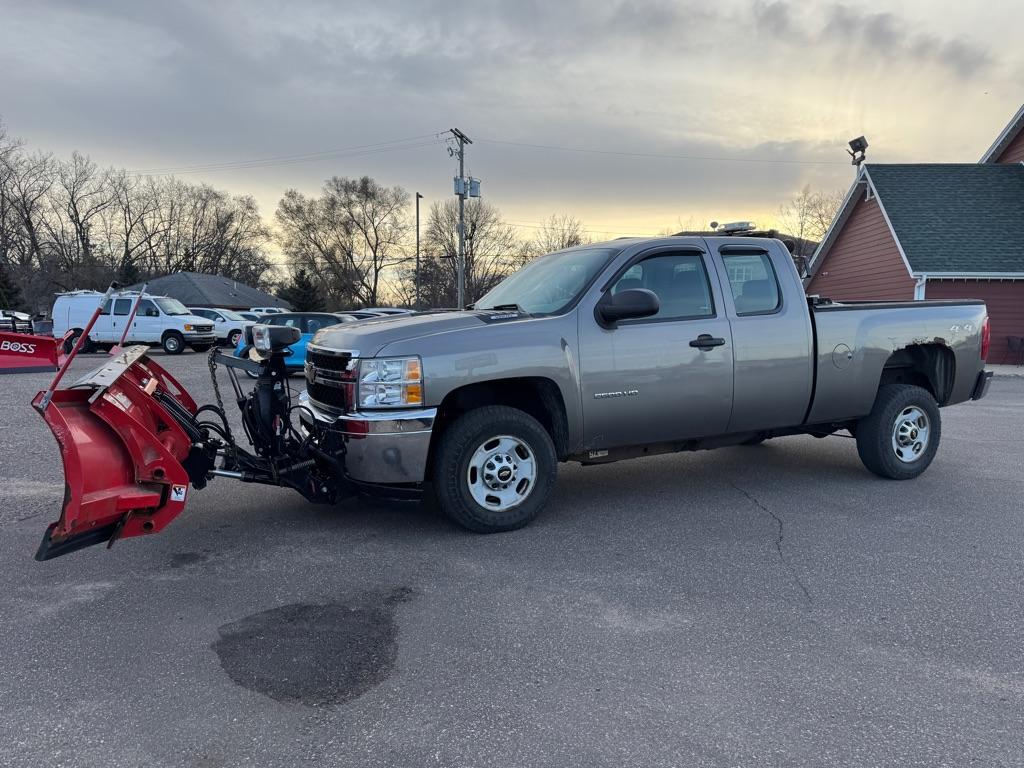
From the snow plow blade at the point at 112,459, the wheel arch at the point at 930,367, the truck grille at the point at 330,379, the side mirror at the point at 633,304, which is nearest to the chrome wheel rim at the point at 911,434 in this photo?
the wheel arch at the point at 930,367

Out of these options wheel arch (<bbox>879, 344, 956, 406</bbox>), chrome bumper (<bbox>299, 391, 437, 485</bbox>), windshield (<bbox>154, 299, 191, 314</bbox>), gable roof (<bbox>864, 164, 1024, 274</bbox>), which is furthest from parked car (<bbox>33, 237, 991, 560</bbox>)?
windshield (<bbox>154, 299, 191, 314</bbox>)

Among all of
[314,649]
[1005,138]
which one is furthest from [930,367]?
[1005,138]

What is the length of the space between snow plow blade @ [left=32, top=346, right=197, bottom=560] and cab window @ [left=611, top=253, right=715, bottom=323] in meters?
3.16

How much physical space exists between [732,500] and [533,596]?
98.2 inches

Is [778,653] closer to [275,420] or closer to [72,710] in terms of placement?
[72,710]

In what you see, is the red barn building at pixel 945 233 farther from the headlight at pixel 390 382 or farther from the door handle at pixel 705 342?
the headlight at pixel 390 382

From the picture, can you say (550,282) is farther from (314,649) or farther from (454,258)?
(454,258)

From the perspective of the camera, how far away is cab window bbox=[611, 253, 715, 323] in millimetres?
5148

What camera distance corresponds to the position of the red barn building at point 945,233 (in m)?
20.2

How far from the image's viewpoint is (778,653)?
3127mm

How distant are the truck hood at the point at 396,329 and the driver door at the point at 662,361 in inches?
26.1

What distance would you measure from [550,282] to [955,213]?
70.5ft

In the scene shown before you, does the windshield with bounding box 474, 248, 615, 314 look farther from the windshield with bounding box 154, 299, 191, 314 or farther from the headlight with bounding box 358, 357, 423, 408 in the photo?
the windshield with bounding box 154, 299, 191, 314

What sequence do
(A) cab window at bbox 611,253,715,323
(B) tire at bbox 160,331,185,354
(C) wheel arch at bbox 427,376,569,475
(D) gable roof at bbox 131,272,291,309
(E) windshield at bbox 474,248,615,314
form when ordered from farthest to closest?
(D) gable roof at bbox 131,272,291,309 → (B) tire at bbox 160,331,185,354 → (A) cab window at bbox 611,253,715,323 → (E) windshield at bbox 474,248,615,314 → (C) wheel arch at bbox 427,376,569,475
